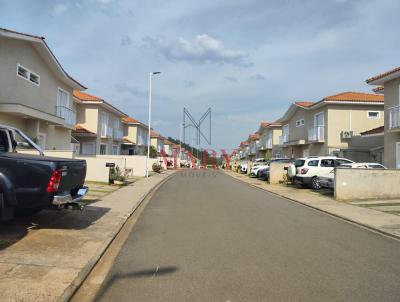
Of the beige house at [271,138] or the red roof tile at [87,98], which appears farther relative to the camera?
the beige house at [271,138]

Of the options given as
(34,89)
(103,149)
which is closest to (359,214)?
(34,89)

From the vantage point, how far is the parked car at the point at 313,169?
21719 millimetres

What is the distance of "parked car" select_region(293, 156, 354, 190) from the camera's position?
71.3ft

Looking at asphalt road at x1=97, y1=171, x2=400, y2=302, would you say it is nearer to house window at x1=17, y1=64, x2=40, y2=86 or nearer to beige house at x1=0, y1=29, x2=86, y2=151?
beige house at x1=0, y1=29, x2=86, y2=151

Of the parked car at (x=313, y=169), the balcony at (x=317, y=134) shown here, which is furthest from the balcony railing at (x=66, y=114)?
the balcony at (x=317, y=134)

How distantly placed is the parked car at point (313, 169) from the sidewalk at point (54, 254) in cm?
Result: 1301

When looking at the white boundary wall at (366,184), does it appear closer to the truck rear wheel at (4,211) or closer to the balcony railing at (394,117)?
the balcony railing at (394,117)

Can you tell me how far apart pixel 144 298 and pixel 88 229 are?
4.50 m

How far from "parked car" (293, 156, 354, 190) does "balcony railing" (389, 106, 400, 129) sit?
317 centimetres

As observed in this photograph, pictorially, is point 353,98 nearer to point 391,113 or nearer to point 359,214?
point 391,113

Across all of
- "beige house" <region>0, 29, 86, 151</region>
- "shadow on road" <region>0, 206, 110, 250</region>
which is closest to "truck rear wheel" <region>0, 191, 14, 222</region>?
"shadow on road" <region>0, 206, 110, 250</region>

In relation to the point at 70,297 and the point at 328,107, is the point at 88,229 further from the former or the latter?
the point at 328,107

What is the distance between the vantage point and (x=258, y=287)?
17.4 ft

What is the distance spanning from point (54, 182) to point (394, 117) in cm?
1974
